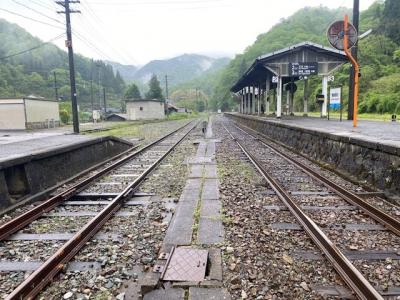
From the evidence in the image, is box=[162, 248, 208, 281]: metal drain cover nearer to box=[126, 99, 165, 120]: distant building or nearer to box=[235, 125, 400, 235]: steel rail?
box=[235, 125, 400, 235]: steel rail

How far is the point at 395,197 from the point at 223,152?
7.68 meters

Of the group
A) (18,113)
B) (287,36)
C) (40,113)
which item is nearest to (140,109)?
(40,113)

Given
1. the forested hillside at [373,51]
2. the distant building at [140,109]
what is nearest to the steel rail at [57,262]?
the forested hillside at [373,51]

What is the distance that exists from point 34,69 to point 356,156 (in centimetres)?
10029

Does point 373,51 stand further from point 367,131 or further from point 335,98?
point 367,131

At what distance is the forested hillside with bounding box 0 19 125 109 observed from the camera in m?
73.6

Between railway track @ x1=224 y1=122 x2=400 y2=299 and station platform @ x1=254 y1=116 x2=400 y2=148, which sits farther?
station platform @ x1=254 y1=116 x2=400 y2=148

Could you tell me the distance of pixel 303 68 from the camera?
22.1 metres

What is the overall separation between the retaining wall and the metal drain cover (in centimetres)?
384

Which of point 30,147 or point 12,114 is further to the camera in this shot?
point 12,114

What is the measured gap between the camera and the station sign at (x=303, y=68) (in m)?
22.0

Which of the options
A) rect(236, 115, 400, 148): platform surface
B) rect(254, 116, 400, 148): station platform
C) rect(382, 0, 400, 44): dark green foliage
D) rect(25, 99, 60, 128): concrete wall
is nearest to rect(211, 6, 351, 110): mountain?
rect(382, 0, 400, 44): dark green foliage

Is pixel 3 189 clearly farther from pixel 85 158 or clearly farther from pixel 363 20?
pixel 363 20

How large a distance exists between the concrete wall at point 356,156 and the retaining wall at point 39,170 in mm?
6767
